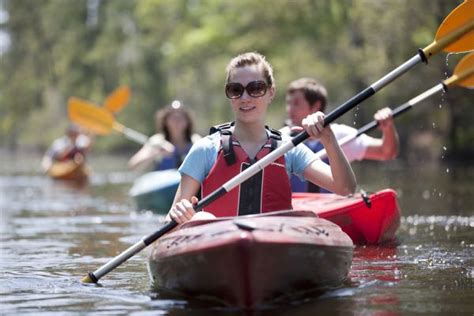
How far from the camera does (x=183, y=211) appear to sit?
4.43 m

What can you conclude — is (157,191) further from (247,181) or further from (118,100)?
(118,100)

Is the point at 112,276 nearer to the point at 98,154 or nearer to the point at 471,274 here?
the point at 471,274

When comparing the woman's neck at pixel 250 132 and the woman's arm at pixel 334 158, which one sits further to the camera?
the woman's neck at pixel 250 132

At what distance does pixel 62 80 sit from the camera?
40062mm

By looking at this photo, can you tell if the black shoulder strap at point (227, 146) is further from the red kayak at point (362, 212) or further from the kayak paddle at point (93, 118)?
the kayak paddle at point (93, 118)

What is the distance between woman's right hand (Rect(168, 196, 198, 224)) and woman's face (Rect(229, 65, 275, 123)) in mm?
463

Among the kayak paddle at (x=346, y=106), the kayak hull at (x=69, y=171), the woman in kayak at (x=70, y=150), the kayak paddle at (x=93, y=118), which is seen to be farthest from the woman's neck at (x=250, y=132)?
the woman in kayak at (x=70, y=150)

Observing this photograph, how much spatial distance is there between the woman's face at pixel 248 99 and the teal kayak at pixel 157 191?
4926mm

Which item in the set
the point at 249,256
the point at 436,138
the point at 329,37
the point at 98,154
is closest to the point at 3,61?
the point at 98,154

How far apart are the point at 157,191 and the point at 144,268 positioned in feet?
13.0

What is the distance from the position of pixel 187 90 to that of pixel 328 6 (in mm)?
16375

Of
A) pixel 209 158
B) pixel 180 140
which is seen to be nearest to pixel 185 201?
pixel 209 158

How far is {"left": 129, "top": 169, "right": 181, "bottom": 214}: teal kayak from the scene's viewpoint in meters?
9.41

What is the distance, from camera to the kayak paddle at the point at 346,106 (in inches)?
177
